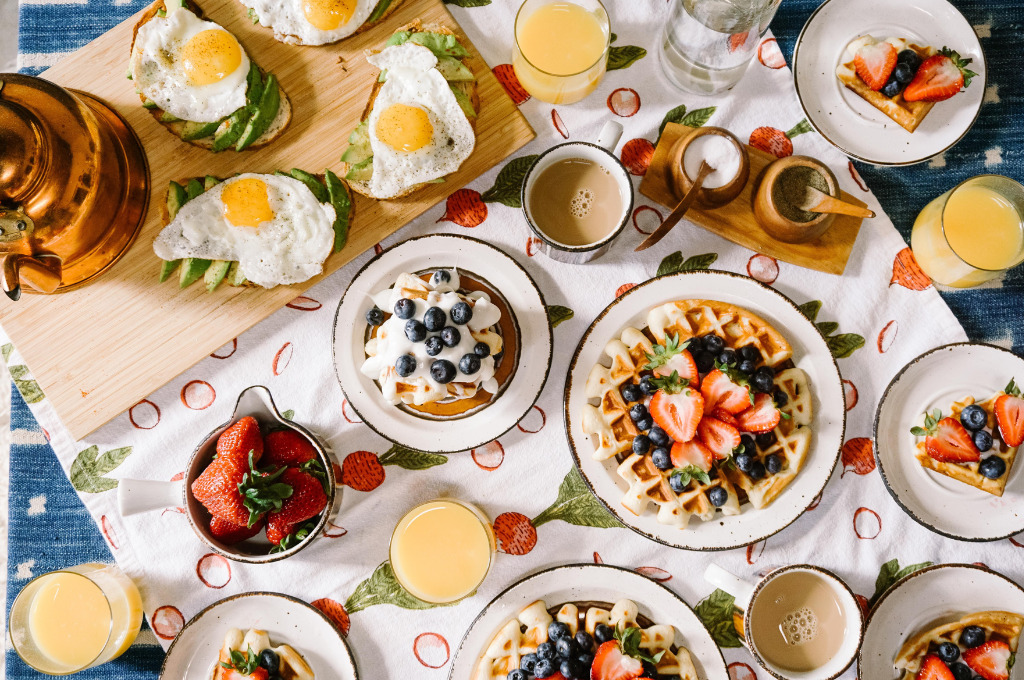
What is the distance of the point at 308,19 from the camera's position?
8.00ft

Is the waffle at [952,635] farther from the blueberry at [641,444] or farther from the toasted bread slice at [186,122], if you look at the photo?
the toasted bread slice at [186,122]

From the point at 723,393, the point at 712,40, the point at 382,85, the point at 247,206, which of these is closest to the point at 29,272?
the point at 247,206

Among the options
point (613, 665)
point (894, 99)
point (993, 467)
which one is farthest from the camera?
point (894, 99)

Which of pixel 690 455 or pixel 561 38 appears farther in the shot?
pixel 561 38

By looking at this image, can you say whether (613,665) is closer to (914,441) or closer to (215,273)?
(914,441)

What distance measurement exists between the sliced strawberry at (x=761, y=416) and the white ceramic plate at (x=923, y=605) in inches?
30.4

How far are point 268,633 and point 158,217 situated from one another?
1.56 meters

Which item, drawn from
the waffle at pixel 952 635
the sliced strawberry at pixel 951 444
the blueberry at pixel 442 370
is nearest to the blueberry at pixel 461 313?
the blueberry at pixel 442 370

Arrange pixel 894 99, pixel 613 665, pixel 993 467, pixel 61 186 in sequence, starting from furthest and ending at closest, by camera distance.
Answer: pixel 894 99, pixel 993 467, pixel 613 665, pixel 61 186

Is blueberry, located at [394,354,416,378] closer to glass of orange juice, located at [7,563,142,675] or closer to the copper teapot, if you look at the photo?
the copper teapot

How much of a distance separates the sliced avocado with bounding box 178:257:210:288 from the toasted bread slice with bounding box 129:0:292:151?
420 millimetres

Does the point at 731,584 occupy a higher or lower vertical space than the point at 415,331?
lower

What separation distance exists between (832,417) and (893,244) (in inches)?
27.7

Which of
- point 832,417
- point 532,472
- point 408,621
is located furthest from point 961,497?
point 408,621
